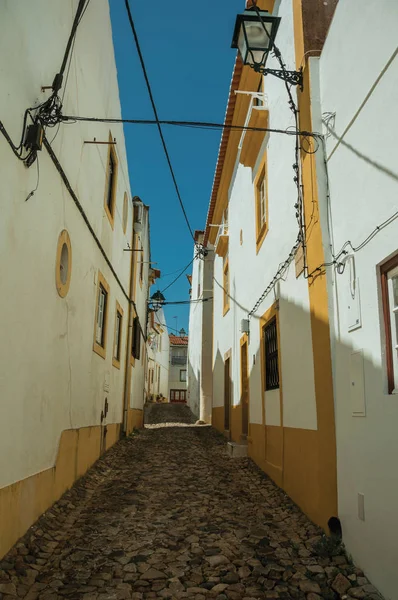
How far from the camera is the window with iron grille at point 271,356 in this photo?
23.1 ft

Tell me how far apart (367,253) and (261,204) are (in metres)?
4.98

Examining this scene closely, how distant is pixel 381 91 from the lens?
A: 142 inches

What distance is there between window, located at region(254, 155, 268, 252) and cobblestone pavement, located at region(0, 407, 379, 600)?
12.9 feet

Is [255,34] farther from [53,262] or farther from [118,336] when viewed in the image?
[118,336]

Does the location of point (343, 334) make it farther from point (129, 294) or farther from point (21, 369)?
point (129, 294)

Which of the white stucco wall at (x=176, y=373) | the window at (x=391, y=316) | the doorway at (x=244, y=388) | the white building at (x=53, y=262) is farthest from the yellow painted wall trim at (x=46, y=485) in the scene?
the white stucco wall at (x=176, y=373)

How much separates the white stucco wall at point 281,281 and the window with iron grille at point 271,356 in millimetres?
211

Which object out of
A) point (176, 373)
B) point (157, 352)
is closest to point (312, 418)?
point (157, 352)

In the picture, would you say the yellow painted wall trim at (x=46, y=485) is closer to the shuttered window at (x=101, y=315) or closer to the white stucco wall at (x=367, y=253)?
the shuttered window at (x=101, y=315)

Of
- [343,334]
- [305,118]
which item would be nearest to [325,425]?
[343,334]

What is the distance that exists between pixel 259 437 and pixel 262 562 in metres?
3.91

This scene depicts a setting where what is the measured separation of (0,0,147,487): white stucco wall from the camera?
3.77 meters

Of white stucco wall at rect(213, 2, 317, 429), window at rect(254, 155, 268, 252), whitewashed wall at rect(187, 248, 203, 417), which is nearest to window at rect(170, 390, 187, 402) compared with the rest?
whitewashed wall at rect(187, 248, 203, 417)

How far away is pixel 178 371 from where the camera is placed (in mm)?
46375
